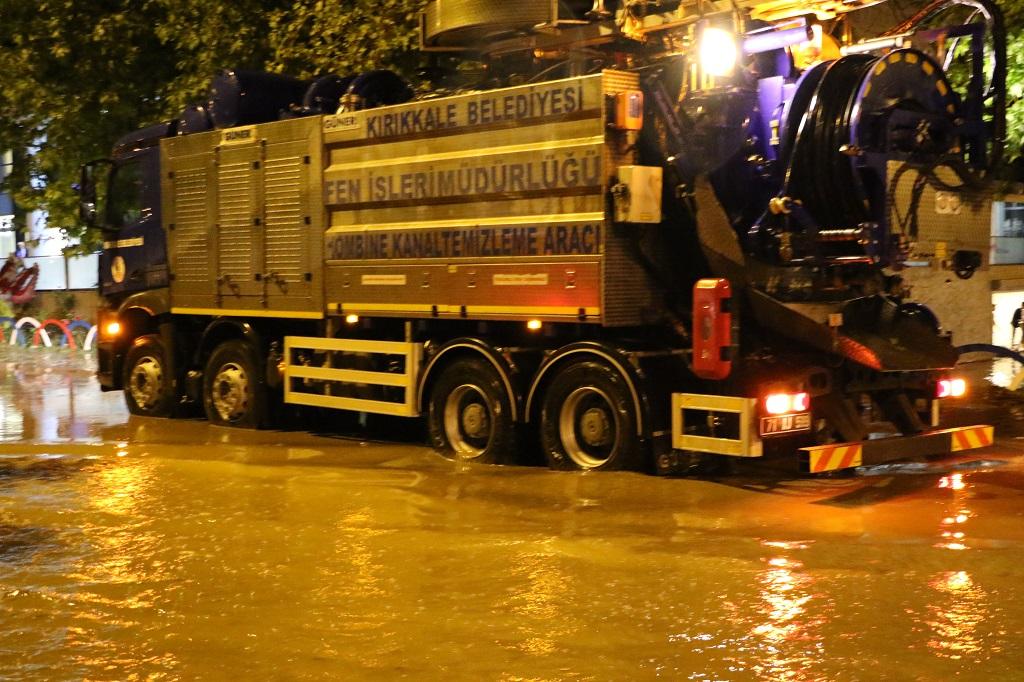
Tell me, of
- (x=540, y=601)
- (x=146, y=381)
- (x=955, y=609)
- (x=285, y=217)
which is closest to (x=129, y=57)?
(x=146, y=381)

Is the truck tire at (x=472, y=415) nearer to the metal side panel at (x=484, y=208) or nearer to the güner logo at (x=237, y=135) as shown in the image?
the metal side panel at (x=484, y=208)

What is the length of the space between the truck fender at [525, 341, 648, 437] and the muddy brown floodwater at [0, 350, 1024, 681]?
1.84 feet

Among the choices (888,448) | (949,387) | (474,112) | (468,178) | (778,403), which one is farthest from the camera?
(468,178)

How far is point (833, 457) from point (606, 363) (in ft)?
5.96

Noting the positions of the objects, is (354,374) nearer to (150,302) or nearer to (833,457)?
(150,302)

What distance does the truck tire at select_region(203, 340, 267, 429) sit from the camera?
13.4 meters

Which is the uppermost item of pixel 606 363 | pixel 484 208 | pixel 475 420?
pixel 484 208

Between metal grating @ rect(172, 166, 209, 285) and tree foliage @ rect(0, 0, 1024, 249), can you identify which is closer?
metal grating @ rect(172, 166, 209, 285)

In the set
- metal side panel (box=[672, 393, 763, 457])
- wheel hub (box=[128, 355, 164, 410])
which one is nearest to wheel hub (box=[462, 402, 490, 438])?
metal side panel (box=[672, 393, 763, 457])

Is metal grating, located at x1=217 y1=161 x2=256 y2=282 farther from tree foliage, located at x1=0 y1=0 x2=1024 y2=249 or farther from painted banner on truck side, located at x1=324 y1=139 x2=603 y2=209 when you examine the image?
tree foliage, located at x1=0 y1=0 x2=1024 y2=249

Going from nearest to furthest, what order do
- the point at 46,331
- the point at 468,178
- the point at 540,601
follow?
1. the point at 540,601
2. the point at 468,178
3. the point at 46,331

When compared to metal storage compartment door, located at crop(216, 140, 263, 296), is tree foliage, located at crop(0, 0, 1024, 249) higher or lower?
higher

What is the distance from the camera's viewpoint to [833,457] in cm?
911

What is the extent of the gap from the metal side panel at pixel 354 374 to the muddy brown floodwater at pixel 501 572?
0.86 metres
